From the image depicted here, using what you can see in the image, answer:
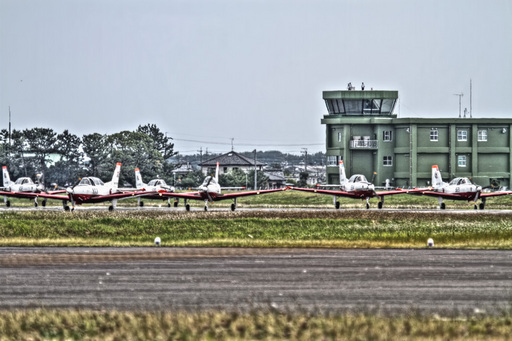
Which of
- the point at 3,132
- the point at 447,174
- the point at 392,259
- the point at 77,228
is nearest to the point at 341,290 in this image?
the point at 392,259

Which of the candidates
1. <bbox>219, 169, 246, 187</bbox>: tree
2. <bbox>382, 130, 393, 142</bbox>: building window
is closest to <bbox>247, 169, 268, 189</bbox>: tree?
<bbox>219, 169, 246, 187</bbox>: tree

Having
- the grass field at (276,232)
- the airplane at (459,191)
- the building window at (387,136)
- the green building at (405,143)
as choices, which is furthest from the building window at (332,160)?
the grass field at (276,232)

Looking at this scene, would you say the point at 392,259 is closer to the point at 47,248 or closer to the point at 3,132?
the point at 47,248

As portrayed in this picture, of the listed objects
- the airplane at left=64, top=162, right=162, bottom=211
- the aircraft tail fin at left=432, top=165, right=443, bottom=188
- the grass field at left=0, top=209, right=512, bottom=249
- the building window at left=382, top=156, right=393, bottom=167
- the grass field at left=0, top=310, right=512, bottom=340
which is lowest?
the grass field at left=0, top=310, right=512, bottom=340

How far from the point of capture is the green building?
371ft

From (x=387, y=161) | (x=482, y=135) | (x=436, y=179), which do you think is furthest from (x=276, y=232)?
(x=387, y=161)

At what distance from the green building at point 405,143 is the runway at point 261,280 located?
8636 centimetres

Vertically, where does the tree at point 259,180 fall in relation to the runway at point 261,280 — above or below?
above

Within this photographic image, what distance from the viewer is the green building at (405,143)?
113 m

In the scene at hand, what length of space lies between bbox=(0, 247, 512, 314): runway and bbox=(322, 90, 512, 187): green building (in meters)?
86.4

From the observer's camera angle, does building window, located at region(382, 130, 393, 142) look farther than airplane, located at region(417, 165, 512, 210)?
Yes

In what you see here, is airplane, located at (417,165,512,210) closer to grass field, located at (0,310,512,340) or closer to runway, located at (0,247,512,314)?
runway, located at (0,247,512,314)

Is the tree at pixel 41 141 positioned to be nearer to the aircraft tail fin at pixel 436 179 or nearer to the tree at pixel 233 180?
the tree at pixel 233 180

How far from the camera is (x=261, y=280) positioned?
2038cm
